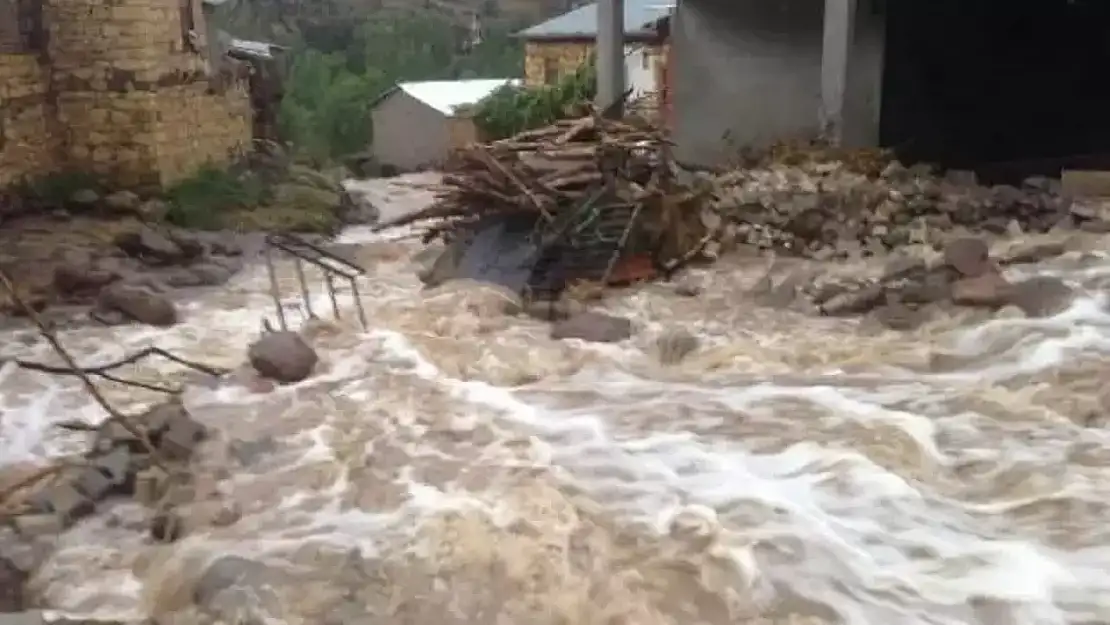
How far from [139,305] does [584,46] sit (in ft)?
35.8

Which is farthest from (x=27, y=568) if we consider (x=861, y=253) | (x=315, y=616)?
(x=861, y=253)

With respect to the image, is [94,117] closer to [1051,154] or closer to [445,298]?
[445,298]

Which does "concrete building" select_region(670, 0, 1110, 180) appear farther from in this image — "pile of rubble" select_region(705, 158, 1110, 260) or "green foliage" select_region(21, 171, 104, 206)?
"green foliage" select_region(21, 171, 104, 206)

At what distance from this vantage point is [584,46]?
17891 mm

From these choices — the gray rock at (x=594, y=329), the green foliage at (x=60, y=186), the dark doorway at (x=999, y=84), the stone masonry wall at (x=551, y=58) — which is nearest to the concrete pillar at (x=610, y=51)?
the dark doorway at (x=999, y=84)

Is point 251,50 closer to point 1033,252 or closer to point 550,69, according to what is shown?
point 550,69

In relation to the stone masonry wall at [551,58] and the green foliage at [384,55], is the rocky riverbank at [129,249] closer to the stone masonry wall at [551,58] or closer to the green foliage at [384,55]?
the stone masonry wall at [551,58]

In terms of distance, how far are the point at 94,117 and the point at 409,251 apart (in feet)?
12.2

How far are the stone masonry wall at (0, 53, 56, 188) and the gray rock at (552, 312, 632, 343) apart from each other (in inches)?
256

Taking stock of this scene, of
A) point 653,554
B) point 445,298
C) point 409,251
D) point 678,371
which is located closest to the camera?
point 653,554

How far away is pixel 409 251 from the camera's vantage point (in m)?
10.6

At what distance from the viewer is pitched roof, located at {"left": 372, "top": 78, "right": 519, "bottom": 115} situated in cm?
1814

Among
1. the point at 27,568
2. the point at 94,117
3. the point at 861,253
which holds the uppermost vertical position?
the point at 94,117

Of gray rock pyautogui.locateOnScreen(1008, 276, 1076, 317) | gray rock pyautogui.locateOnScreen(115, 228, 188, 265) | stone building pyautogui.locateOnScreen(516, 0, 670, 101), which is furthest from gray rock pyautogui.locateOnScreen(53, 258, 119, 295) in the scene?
stone building pyautogui.locateOnScreen(516, 0, 670, 101)
